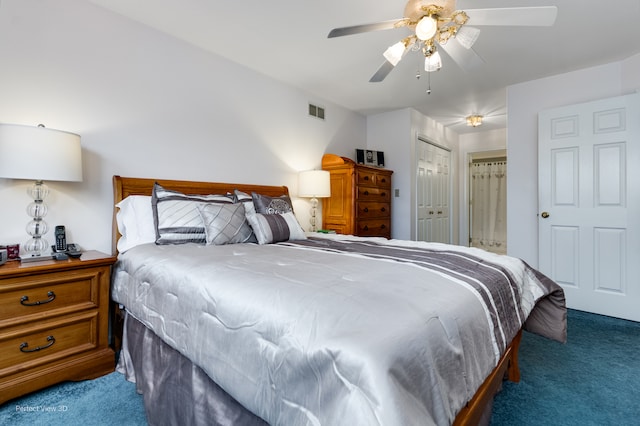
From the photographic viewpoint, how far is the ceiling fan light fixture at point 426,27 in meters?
1.69

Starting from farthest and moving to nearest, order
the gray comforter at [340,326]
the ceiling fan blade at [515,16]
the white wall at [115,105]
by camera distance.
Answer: the white wall at [115,105], the ceiling fan blade at [515,16], the gray comforter at [340,326]

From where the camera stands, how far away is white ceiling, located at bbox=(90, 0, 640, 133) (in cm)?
217

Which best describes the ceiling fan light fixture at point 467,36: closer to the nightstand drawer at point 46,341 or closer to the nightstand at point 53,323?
the nightstand at point 53,323

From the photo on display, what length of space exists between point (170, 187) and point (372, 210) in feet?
7.59

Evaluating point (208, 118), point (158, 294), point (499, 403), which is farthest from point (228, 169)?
point (499, 403)

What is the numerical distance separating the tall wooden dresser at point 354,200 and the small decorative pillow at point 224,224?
5.22 ft

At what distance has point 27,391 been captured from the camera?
154 centimetres

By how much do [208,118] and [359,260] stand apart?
214 centimetres

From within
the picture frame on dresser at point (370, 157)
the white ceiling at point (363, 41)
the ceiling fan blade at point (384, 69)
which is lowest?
the picture frame on dresser at point (370, 157)

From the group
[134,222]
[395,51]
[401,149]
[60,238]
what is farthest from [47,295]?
[401,149]

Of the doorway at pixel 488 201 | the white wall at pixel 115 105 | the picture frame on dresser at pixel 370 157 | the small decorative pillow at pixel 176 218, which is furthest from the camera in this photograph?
the doorway at pixel 488 201

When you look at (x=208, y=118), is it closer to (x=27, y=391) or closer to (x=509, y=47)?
(x=27, y=391)

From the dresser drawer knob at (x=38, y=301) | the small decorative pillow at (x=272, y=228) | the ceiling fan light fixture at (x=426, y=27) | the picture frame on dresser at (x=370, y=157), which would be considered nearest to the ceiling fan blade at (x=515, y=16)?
the ceiling fan light fixture at (x=426, y=27)

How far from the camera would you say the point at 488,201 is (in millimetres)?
6168
